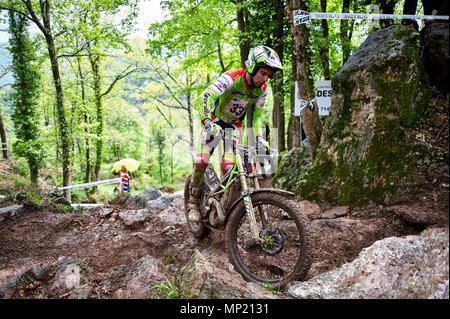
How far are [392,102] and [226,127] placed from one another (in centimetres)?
255

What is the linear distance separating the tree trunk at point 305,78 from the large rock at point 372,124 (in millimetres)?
780

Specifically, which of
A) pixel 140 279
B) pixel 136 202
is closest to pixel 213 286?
pixel 140 279

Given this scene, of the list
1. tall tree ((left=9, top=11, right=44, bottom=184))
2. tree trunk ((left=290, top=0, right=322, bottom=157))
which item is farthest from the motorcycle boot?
tall tree ((left=9, top=11, right=44, bottom=184))

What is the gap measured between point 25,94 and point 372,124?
1887 centimetres

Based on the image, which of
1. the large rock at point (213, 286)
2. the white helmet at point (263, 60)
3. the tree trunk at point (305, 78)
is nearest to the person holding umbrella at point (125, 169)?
the tree trunk at point (305, 78)

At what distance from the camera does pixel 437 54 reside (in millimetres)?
2975

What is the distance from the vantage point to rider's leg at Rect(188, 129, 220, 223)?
13.4 ft

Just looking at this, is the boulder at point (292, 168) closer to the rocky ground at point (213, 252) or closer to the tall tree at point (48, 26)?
the rocky ground at point (213, 252)

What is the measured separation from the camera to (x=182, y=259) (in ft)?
13.3

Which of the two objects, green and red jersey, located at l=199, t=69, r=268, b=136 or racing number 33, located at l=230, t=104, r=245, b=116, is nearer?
green and red jersey, located at l=199, t=69, r=268, b=136

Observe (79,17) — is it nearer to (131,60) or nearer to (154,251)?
(131,60)

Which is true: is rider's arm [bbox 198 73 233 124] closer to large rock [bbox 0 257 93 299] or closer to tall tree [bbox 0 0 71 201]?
large rock [bbox 0 257 93 299]

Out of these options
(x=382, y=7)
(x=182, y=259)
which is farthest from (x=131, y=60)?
(x=182, y=259)

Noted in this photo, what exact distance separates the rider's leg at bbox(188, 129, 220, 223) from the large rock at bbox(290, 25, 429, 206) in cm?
190
